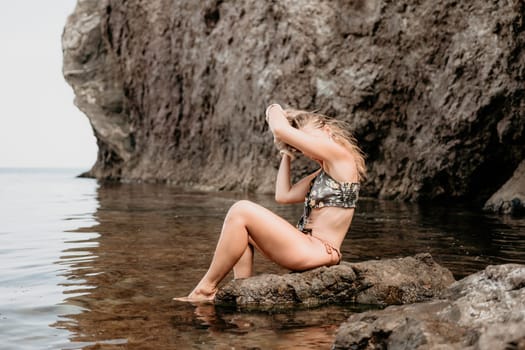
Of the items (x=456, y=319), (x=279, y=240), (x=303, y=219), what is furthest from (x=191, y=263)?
(x=456, y=319)

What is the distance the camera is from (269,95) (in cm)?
1817

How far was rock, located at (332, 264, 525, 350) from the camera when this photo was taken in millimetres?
2732

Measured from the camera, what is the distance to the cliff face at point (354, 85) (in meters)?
12.8

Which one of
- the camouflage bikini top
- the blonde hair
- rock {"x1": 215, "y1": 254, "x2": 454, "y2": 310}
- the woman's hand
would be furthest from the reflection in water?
the woman's hand

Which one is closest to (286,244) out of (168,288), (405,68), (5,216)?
(168,288)

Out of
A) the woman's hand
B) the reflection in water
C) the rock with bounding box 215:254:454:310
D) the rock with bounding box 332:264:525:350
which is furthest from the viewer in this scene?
the woman's hand

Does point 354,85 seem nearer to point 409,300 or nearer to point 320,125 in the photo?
point 320,125

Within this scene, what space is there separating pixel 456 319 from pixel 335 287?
1.66 meters

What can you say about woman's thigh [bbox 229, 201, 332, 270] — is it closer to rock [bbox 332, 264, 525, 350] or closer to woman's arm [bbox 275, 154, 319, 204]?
woman's arm [bbox 275, 154, 319, 204]

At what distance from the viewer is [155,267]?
619 cm

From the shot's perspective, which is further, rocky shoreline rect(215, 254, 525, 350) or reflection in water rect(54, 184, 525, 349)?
reflection in water rect(54, 184, 525, 349)

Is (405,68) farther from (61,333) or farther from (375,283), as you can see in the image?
(61,333)

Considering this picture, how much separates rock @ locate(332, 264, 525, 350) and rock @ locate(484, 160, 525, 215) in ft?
28.3

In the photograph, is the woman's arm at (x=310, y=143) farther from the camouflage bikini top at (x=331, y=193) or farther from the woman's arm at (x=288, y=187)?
the woman's arm at (x=288, y=187)
